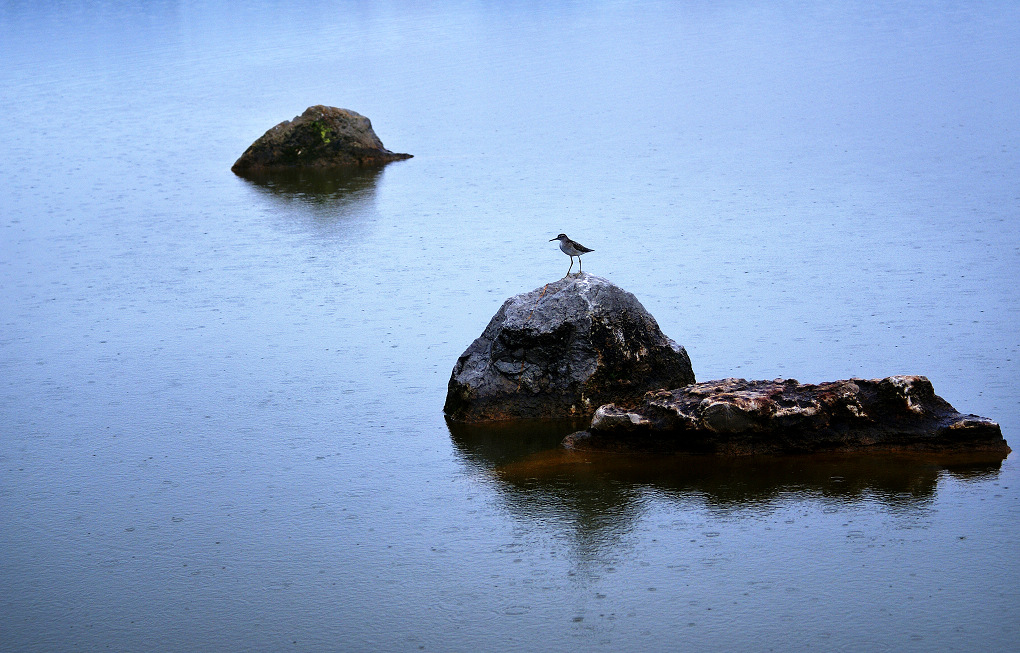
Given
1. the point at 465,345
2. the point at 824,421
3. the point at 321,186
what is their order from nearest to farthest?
the point at 824,421 < the point at 465,345 < the point at 321,186

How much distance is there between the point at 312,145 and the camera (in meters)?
22.1

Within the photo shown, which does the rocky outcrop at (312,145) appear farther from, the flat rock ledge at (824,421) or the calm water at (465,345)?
the flat rock ledge at (824,421)

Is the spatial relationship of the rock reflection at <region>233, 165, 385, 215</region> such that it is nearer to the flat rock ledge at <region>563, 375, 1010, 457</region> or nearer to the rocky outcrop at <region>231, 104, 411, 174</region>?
the rocky outcrop at <region>231, 104, 411, 174</region>

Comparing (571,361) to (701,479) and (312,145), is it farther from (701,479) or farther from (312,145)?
(312,145)

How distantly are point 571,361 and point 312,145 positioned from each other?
12823 mm

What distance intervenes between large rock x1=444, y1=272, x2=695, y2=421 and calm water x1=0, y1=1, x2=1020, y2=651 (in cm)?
36

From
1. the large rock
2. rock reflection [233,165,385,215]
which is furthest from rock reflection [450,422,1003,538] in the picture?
rock reflection [233,165,385,215]

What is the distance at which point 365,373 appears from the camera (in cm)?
1180

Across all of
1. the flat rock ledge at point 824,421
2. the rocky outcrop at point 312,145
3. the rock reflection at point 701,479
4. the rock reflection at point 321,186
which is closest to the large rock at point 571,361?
the rock reflection at point 701,479

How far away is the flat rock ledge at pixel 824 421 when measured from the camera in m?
9.38

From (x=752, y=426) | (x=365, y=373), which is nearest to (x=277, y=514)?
(x=365, y=373)

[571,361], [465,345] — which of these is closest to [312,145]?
[465,345]

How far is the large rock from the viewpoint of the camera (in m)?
10.5

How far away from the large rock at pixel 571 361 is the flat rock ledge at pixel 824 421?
0.96 m
